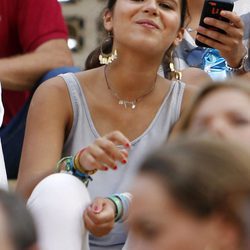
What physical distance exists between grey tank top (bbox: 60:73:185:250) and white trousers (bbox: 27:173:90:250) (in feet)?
0.97

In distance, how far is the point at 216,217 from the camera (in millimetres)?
1607

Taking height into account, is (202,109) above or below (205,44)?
above

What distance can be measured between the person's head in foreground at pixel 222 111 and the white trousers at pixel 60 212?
0.37 metres

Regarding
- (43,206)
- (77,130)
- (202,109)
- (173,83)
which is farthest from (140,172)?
(173,83)

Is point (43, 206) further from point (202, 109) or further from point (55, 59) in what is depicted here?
point (55, 59)

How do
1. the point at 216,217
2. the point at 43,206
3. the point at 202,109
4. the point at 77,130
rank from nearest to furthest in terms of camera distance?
the point at 216,217 → the point at 202,109 → the point at 43,206 → the point at 77,130

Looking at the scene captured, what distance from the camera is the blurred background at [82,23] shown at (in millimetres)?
5602

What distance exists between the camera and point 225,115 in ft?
7.47

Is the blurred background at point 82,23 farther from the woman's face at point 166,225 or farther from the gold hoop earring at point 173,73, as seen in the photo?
the woman's face at point 166,225

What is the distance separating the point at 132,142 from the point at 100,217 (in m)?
0.52

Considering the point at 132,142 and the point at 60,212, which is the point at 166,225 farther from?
the point at 132,142

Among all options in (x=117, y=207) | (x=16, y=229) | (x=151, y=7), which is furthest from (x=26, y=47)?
(x=16, y=229)

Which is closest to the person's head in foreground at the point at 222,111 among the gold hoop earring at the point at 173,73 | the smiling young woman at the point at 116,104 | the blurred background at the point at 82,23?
the smiling young woman at the point at 116,104

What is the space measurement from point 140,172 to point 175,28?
4.84 feet
